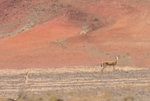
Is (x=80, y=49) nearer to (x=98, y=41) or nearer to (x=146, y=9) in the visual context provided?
(x=98, y=41)

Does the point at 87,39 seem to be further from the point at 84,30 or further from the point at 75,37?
the point at 84,30

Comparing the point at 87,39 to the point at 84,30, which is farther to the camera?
the point at 84,30

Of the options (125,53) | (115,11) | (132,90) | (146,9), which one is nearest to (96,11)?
(115,11)

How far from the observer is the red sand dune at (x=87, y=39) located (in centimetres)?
3466

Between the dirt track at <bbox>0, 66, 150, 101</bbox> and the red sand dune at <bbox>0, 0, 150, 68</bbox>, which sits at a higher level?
the red sand dune at <bbox>0, 0, 150, 68</bbox>

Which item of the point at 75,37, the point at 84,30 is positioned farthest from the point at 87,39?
the point at 84,30

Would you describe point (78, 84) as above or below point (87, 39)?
below

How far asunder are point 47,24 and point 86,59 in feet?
39.8

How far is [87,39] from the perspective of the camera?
38.8m

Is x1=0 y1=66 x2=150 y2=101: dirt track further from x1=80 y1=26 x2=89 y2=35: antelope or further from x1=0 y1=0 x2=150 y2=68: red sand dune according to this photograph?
x1=80 y1=26 x2=89 y2=35: antelope

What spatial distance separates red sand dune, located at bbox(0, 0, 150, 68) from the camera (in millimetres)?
34656

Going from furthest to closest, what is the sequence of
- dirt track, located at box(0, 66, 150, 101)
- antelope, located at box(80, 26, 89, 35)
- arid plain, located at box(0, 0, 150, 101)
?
1. antelope, located at box(80, 26, 89, 35)
2. arid plain, located at box(0, 0, 150, 101)
3. dirt track, located at box(0, 66, 150, 101)

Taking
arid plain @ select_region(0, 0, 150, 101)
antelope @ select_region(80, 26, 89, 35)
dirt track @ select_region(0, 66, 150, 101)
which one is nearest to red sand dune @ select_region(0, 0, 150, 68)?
arid plain @ select_region(0, 0, 150, 101)

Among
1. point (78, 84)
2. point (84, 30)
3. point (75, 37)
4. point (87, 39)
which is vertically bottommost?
point (78, 84)
